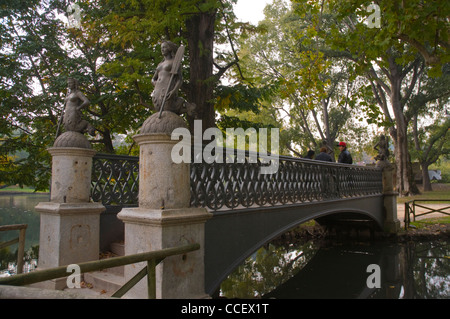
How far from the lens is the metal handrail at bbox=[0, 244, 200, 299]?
7.72 feet

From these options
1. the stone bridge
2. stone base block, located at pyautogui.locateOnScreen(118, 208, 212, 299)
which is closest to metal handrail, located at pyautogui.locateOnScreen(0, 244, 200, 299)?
stone base block, located at pyautogui.locateOnScreen(118, 208, 212, 299)

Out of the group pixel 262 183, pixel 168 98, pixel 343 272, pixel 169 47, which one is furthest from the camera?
pixel 343 272

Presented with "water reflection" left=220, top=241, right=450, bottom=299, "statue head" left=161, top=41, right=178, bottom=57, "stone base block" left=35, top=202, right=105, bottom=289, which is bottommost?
"water reflection" left=220, top=241, right=450, bottom=299

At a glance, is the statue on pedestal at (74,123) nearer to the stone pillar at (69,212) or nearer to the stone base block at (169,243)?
the stone pillar at (69,212)

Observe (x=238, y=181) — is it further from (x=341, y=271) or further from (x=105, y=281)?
(x=341, y=271)

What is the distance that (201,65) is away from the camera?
1041 centimetres

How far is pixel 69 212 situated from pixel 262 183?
341 cm

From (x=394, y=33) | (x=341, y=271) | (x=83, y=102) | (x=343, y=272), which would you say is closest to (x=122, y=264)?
(x=83, y=102)

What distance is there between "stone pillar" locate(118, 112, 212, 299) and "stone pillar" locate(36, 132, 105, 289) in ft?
5.80

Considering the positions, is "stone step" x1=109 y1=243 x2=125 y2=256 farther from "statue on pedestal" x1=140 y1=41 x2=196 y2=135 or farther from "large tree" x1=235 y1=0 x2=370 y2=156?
"large tree" x1=235 y1=0 x2=370 y2=156

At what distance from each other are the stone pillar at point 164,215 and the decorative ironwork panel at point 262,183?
0.63 metres
